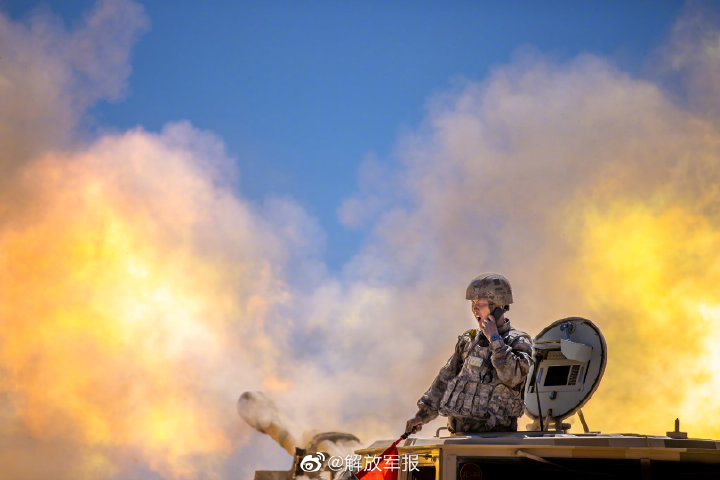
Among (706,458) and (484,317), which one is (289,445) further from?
(706,458)

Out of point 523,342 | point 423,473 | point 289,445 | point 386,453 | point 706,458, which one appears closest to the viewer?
point 706,458

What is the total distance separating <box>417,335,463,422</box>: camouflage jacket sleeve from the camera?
902 cm

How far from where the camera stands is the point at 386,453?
7812 millimetres

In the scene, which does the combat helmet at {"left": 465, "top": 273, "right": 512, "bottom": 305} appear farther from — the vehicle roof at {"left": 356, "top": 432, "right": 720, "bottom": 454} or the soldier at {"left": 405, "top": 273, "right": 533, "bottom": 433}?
the vehicle roof at {"left": 356, "top": 432, "right": 720, "bottom": 454}

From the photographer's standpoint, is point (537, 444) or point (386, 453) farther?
point (386, 453)

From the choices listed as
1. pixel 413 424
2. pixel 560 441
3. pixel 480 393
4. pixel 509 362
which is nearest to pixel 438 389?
pixel 413 424

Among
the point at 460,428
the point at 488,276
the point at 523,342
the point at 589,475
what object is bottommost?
the point at 589,475

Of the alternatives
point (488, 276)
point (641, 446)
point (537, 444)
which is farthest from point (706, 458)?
point (488, 276)

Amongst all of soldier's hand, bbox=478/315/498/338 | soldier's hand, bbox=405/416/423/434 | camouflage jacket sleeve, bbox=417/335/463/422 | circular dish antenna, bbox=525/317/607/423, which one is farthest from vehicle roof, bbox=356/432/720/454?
circular dish antenna, bbox=525/317/607/423

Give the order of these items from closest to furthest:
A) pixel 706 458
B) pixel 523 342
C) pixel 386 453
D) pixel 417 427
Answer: pixel 706 458, pixel 386 453, pixel 523 342, pixel 417 427

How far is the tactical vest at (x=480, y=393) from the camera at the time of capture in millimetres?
8289

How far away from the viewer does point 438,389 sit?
910 cm

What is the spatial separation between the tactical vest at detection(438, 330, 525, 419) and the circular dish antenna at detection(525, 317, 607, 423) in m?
0.94

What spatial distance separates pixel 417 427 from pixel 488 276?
1.91m
